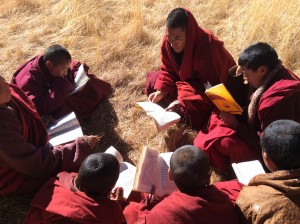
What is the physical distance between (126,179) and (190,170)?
3.69 ft

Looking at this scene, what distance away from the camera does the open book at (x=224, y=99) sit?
379 centimetres

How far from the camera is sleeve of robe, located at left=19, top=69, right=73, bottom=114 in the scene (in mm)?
4504

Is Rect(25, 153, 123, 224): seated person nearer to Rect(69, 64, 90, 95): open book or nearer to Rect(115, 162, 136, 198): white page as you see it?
Rect(115, 162, 136, 198): white page

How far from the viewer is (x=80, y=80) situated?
4.82 metres

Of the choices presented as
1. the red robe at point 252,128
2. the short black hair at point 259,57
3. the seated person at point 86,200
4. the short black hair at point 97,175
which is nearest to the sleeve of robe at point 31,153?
the seated person at point 86,200

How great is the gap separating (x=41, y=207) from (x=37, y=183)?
2.48ft

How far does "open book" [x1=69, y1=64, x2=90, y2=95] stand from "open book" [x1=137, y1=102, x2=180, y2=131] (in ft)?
2.76

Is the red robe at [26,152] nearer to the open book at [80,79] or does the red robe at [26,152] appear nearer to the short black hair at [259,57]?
the open book at [80,79]

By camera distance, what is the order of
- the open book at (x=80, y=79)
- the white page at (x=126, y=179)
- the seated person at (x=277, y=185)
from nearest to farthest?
the seated person at (x=277, y=185) < the white page at (x=126, y=179) < the open book at (x=80, y=79)

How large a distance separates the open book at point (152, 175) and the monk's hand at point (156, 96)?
1.37 meters

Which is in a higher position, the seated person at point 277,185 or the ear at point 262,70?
the ear at point 262,70

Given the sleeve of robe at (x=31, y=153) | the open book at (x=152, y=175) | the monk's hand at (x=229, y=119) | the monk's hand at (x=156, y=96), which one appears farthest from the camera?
the monk's hand at (x=156, y=96)

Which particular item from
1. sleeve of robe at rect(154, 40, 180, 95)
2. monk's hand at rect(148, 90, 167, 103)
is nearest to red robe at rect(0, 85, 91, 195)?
monk's hand at rect(148, 90, 167, 103)

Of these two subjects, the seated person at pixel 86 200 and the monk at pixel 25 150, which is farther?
the monk at pixel 25 150
